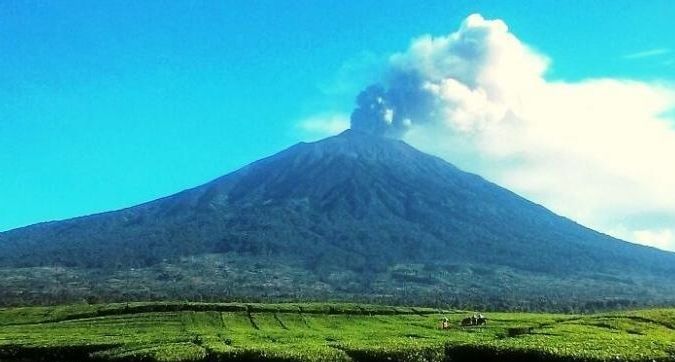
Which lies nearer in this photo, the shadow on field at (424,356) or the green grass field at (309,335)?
the shadow on field at (424,356)

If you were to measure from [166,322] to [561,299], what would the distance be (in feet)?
415

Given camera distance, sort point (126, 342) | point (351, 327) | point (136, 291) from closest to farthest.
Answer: point (126, 342) → point (351, 327) → point (136, 291)

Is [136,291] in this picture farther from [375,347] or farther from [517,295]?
[375,347]

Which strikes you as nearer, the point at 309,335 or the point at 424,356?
the point at 424,356

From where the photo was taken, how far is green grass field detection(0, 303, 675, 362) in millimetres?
42844

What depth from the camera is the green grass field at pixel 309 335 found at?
141 feet

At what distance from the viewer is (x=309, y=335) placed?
62.8m

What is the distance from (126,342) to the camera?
191 ft

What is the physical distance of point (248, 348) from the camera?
47375mm

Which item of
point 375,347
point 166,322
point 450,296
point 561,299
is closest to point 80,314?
point 166,322

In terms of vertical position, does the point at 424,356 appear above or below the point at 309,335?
above

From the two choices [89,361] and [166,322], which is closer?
[89,361]

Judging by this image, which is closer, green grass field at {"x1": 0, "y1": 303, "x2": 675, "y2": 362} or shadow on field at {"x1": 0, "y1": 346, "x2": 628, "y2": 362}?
shadow on field at {"x1": 0, "y1": 346, "x2": 628, "y2": 362}

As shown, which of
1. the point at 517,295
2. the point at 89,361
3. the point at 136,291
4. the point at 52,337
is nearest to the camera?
the point at 89,361
